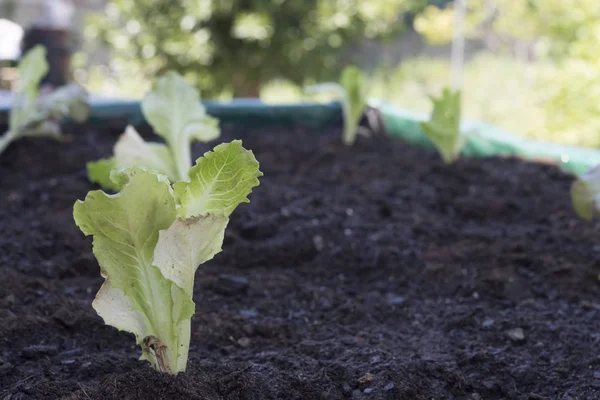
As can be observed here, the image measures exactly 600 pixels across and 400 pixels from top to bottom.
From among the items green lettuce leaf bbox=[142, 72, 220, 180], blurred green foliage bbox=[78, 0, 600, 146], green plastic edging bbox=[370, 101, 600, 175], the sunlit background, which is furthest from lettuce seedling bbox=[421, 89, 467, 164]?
blurred green foliage bbox=[78, 0, 600, 146]

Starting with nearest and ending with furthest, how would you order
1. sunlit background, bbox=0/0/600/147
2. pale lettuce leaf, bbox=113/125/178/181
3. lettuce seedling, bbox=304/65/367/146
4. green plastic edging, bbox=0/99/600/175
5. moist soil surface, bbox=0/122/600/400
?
moist soil surface, bbox=0/122/600/400
pale lettuce leaf, bbox=113/125/178/181
green plastic edging, bbox=0/99/600/175
lettuce seedling, bbox=304/65/367/146
sunlit background, bbox=0/0/600/147

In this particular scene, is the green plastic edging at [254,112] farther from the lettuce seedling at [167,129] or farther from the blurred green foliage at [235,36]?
the blurred green foliage at [235,36]

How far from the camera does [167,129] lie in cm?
222

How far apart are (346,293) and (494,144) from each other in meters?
1.69

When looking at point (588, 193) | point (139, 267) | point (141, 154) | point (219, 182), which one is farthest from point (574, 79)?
point (139, 267)

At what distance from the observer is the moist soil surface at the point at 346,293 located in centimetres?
121

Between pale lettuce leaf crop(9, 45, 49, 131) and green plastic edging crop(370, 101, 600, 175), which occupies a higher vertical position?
pale lettuce leaf crop(9, 45, 49, 131)

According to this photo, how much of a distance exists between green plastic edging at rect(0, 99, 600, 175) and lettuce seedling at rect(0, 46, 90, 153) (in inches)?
21.3

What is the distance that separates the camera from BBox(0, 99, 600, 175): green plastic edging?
2867 millimetres

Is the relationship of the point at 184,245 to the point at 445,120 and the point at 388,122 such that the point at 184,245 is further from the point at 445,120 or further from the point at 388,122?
the point at 388,122

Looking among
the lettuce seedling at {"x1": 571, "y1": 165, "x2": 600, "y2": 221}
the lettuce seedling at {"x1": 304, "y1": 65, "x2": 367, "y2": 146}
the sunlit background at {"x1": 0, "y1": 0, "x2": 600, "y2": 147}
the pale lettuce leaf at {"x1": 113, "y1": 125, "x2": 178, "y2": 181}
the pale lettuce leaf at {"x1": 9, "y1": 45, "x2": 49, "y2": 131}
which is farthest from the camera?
the sunlit background at {"x1": 0, "y1": 0, "x2": 600, "y2": 147}

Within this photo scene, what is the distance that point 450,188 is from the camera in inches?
99.3

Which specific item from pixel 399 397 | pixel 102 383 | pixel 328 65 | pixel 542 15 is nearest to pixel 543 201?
pixel 399 397

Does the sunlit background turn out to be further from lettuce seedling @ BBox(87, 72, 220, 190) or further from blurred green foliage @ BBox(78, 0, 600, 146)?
lettuce seedling @ BBox(87, 72, 220, 190)
